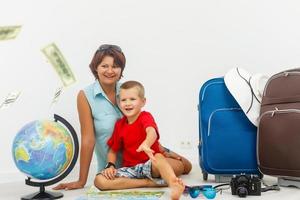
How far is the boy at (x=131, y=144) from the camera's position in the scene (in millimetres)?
1604

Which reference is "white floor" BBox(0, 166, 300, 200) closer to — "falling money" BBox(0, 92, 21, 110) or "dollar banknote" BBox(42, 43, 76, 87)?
"falling money" BBox(0, 92, 21, 110)

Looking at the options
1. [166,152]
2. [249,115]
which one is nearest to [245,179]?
[249,115]

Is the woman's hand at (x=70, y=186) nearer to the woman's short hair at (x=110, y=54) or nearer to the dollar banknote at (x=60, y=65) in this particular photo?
the woman's short hair at (x=110, y=54)

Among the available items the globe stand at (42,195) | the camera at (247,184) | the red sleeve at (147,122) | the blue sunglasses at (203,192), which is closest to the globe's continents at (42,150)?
the globe stand at (42,195)

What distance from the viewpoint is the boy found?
1.60 metres

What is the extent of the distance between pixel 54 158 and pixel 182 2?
4.76 feet

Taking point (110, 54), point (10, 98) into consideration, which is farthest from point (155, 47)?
point (10, 98)

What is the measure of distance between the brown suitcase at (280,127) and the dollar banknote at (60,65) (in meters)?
1.16

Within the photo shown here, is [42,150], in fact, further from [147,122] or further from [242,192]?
[242,192]

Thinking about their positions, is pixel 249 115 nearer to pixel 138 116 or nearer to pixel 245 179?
pixel 245 179

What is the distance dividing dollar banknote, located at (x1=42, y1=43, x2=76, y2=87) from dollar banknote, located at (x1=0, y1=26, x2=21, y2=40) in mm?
189

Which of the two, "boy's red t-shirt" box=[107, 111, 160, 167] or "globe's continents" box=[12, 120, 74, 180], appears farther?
"boy's red t-shirt" box=[107, 111, 160, 167]

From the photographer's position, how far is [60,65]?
2.33m

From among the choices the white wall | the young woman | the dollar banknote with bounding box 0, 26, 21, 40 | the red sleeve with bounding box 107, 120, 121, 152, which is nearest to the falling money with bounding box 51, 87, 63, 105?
the white wall
